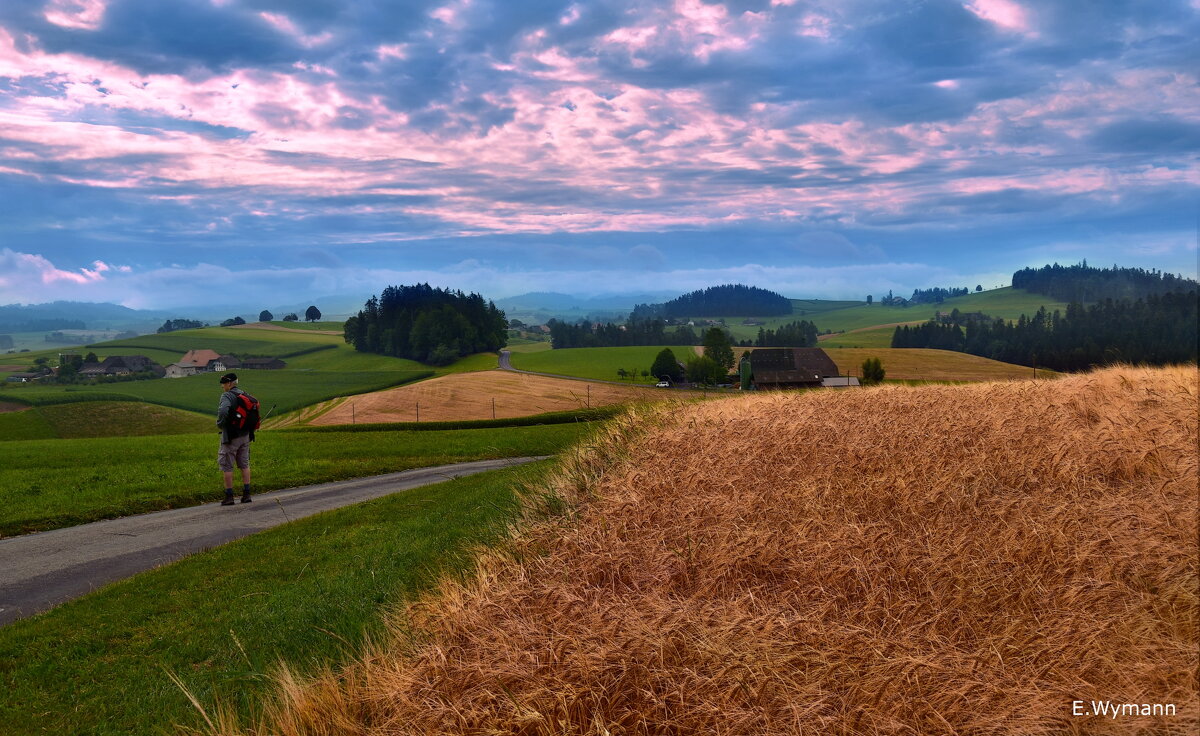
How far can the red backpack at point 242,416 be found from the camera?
16.7 metres

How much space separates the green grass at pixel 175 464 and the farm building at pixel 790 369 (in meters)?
8.60

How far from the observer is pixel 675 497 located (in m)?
8.80

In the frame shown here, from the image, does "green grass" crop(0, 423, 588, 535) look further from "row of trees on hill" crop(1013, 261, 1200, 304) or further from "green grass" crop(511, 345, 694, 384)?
"green grass" crop(511, 345, 694, 384)

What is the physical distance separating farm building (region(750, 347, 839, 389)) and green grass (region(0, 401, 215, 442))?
183 ft

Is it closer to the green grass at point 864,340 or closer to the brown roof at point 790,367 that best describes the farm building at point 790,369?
the brown roof at point 790,367

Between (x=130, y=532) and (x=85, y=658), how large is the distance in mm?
7280

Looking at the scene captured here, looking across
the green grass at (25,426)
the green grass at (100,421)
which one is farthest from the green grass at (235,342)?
the green grass at (25,426)

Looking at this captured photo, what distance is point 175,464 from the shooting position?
22.2 metres

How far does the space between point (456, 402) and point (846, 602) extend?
6127 centimetres

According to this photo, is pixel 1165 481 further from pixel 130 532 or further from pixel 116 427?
pixel 116 427

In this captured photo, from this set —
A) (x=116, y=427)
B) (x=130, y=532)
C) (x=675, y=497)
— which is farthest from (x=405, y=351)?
(x=675, y=497)

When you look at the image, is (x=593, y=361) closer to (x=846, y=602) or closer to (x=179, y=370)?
(x=179, y=370)

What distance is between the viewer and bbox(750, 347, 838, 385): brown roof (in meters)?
28.2

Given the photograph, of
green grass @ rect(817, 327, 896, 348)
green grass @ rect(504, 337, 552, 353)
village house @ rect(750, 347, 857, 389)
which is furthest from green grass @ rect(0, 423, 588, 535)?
green grass @ rect(504, 337, 552, 353)
